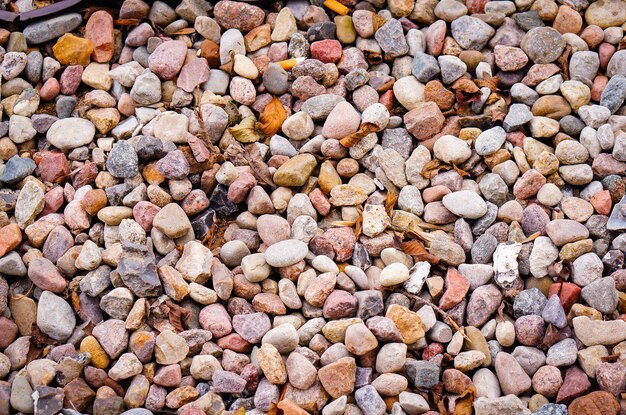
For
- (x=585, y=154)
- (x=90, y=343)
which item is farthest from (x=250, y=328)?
(x=585, y=154)

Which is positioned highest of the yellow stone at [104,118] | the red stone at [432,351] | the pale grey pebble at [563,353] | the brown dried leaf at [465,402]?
the yellow stone at [104,118]

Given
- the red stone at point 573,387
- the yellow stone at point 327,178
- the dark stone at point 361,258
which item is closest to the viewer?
the red stone at point 573,387

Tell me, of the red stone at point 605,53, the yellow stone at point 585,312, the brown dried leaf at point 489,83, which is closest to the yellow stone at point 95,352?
the yellow stone at point 585,312

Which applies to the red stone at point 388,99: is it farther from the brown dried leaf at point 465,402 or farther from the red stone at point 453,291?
A: the brown dried leaf at point 465,402

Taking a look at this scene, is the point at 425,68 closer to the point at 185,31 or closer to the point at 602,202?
the point at 602,202

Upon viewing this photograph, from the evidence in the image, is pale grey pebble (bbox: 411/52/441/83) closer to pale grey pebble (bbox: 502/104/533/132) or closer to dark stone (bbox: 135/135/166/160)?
pale grey pebble (bbox: 502/104/533/132)

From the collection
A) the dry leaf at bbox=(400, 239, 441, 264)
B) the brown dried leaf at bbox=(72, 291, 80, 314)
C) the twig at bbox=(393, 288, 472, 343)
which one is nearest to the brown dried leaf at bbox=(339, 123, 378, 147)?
the dry leaf at bbox=(400, 239, 441, 264)
